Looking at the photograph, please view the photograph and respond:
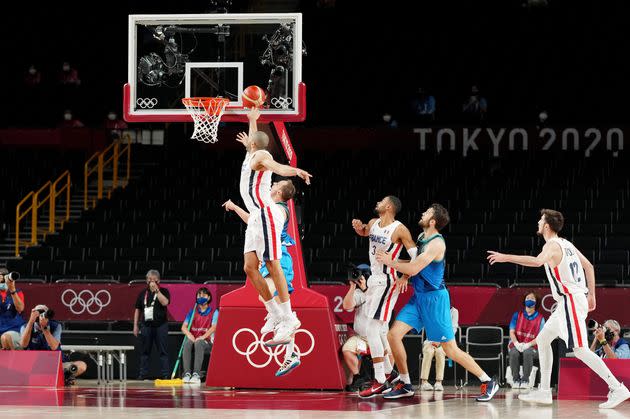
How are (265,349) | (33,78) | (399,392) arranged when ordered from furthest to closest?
(33,78) < (265,349) < (399,392)

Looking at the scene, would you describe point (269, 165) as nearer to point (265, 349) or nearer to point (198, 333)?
point (265, 349)

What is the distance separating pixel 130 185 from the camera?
86.6 feet

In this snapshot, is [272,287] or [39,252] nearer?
[272,287]

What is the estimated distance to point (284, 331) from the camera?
37.3 feet

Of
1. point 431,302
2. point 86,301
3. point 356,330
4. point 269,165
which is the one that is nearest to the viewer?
point 269,165

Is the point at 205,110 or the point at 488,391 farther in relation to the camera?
the point at 205,110

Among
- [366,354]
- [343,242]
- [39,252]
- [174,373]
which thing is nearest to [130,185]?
[39,252]

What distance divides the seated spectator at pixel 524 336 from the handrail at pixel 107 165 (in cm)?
1214

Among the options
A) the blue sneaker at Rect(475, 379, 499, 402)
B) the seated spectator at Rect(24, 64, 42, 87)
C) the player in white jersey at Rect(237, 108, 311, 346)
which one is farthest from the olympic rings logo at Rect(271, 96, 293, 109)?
the seated spectator at Rect(24, 64, 42, 87)

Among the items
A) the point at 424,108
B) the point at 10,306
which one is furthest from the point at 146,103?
the point at 424,108

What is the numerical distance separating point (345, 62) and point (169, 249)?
33.2 feet

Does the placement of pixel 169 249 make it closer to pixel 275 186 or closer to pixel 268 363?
pixel 268 363

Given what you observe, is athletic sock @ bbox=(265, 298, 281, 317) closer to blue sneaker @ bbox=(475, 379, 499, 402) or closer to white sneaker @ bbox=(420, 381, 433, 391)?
blue sneaker @ bbox=(475, 379, 499, 402)

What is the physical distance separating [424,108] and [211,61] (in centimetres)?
1510
